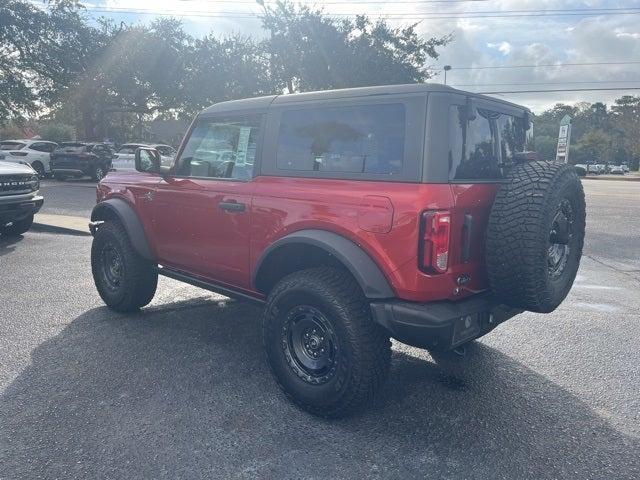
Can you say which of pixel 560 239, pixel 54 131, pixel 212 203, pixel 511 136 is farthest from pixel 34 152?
pixel 54 131

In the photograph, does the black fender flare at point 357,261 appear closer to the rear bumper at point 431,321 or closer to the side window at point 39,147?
the rear bumper at point 431,321

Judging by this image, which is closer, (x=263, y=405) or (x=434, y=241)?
(x=434, y=241)

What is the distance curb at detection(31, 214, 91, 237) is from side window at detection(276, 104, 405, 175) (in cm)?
682

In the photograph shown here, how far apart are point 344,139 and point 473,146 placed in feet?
2.60

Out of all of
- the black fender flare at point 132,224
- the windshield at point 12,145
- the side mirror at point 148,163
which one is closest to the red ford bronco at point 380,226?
the side mirror at point 148,163

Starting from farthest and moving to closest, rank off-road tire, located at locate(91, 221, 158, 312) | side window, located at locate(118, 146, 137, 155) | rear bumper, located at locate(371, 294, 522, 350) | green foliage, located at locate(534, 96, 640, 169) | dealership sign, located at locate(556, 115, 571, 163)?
green foliage, located at locate(534, 96, 640, 169), side window, located at locate(118, 146, 137, 155), dealership sign, located at locate(556, 115, 571, 163), off-road tire, located at locate(91, 221, 158, 312), rear bumper, located at locate(371, 294, 522, 350)

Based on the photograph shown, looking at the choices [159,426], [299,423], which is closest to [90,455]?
[159,426]

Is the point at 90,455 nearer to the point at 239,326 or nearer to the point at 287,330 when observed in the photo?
the point at 287,330

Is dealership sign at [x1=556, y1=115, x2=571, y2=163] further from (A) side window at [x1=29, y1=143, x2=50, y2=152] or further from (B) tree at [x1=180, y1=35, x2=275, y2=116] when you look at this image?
(A) side window at [x1=29, y1=143, x2=50, y2=152]

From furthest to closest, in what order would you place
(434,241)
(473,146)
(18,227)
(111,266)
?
1. (18,227)
2. (111,266)
3. (473,146)
4. (434,241)

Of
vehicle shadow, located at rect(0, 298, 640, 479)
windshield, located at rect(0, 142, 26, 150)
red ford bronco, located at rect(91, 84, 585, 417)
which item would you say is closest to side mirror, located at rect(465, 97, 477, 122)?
red ford bronco, located at rect(91, 84, 585, 417)

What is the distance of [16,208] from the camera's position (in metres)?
8.05

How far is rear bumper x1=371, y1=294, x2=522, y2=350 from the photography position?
2.69 m

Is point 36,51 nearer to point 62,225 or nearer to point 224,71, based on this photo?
point 224,71
